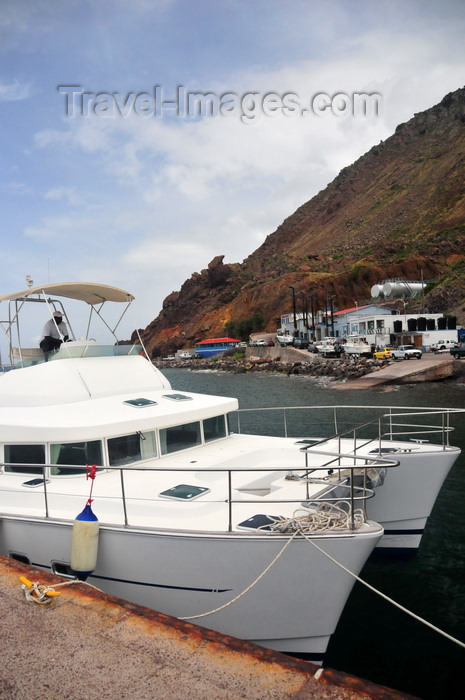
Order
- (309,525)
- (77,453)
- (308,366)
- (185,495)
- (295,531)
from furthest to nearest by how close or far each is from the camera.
Result: 1. (308,366)
2. (77,453)
3. (185,495)
4. (309,525)
5. (295,531)

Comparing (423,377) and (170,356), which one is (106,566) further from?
(170,356)

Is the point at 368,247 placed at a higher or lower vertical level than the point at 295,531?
higher

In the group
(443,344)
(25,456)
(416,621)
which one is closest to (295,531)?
(416,621)

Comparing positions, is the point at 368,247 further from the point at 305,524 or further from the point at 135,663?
the point at 135,663

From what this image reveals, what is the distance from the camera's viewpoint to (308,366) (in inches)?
2131

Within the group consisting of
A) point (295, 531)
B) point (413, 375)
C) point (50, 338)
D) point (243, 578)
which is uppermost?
point (50, 338)

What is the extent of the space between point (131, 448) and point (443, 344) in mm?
51013

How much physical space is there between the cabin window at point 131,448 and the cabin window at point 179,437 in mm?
240

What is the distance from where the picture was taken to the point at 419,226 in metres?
120

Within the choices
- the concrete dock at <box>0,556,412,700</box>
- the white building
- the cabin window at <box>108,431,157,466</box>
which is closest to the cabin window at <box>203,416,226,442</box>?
the cabin window at <box>108,431,157,466</box>

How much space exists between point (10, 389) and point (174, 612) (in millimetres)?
5623

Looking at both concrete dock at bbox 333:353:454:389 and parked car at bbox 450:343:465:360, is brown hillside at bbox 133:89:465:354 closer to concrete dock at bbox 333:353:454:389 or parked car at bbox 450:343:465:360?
parked car at bbox 450:343:465:360

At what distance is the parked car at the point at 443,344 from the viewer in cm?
5206

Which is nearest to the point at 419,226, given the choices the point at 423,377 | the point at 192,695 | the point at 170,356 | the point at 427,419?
the point at 170,356
